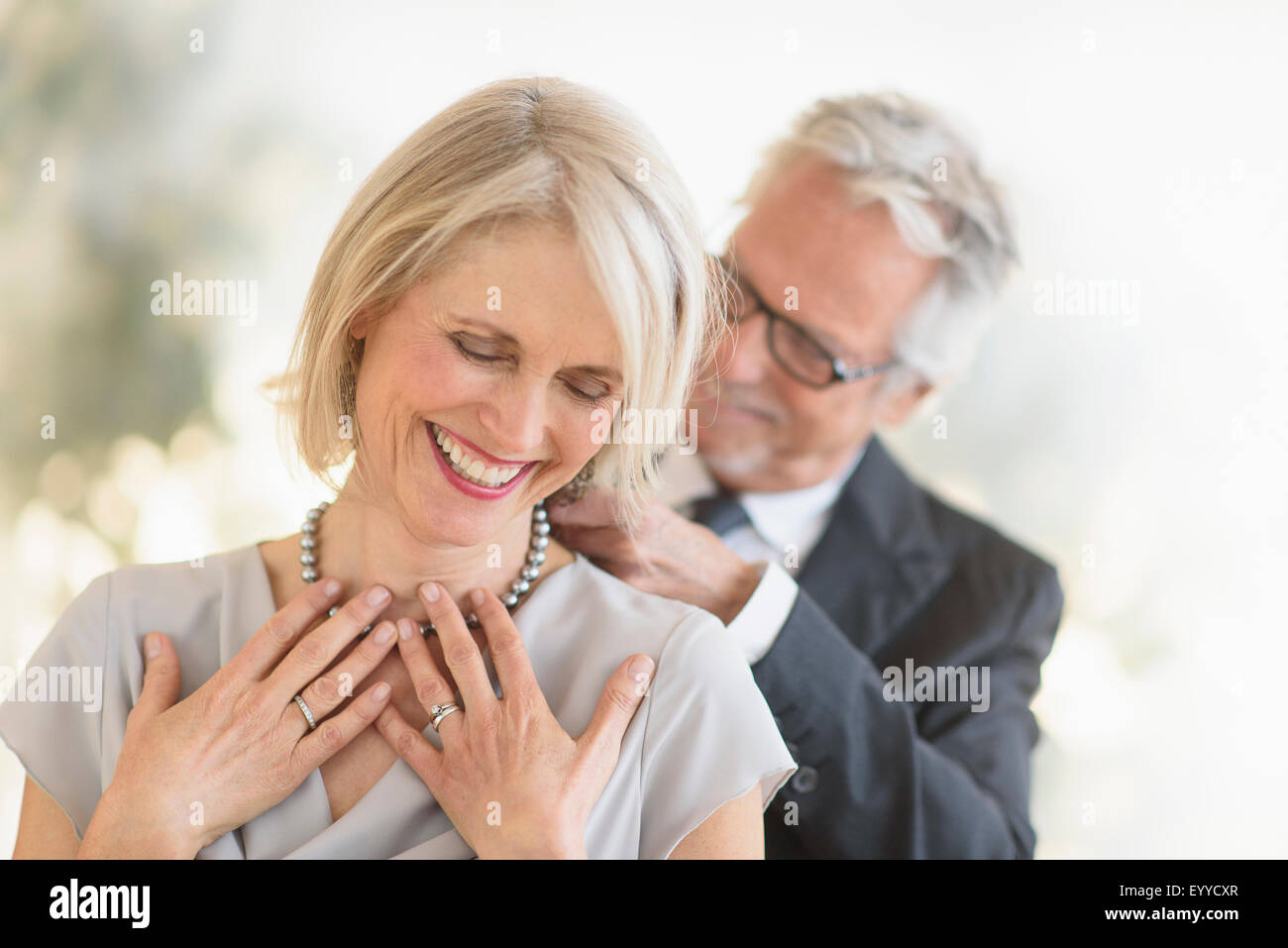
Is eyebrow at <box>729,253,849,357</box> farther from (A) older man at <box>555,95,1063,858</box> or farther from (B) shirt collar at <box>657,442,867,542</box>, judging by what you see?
(B) shirt collar at <box>657,442,867,542</box>

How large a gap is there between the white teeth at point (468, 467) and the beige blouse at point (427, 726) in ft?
0.70

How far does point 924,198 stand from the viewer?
1.75m

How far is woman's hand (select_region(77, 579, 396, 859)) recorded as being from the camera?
1.10 metres

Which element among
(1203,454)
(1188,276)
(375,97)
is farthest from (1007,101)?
(375,97)

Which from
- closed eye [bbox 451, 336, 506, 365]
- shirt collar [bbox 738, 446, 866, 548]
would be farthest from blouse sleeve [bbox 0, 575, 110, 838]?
shirt collar [bbox 738, 446, 866, 548]

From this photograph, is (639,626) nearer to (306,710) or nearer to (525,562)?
(525,562)

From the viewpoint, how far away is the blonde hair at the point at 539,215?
1.03m

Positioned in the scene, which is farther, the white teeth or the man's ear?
the man's ear

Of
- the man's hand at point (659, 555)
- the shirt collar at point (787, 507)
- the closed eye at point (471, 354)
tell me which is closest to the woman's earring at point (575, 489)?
the man's hand at point (659, 555)

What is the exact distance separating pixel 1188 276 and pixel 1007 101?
0.53 metres

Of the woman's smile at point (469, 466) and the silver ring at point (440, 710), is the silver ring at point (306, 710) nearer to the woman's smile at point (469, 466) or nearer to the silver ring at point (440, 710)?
the silver ring at point (440, 710)

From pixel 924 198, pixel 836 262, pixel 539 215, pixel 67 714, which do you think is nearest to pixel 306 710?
pixel 67 714

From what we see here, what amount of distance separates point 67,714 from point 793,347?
1257 mm

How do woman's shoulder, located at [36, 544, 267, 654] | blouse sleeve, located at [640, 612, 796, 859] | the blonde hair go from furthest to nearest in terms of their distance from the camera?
woman's shoulder, located at [36, 544, 267, 654] → blouse sleeve, located at [640, 612, 796, 859] → the blonde hair
